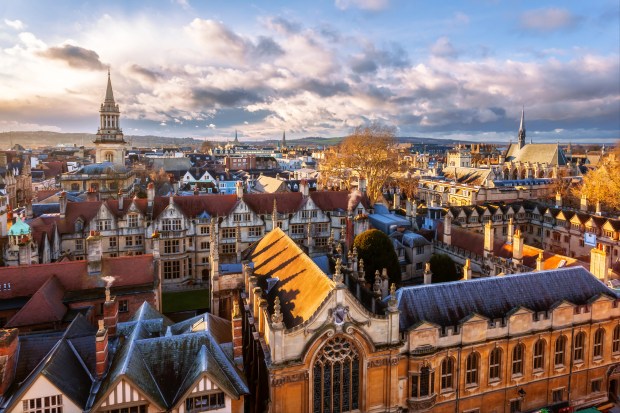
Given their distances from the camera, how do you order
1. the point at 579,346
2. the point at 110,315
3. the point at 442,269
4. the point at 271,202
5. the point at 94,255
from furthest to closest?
the point at 271,202, the point at 442,269, the point at 94,255, the point at 579,346, the point at 110,315

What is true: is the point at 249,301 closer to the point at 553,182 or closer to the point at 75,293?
the point at 75,293

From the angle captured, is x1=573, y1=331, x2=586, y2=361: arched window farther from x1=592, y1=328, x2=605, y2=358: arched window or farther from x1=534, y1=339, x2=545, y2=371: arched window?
x1=534, y1=339, x2=545, y2=371: arched window

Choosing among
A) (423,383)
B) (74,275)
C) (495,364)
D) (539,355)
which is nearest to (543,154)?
(539,355)

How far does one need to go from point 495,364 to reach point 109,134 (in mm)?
93487

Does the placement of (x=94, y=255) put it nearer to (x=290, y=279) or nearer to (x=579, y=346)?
(x=290, y=279)

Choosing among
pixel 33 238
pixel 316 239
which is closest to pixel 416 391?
pixel 316 239

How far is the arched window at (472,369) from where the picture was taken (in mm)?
24484

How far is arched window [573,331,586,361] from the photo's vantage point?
26859 millimetres

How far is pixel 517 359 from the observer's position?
25500 millimetres

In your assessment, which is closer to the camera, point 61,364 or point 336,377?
point 61,364

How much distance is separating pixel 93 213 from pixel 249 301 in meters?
27.5

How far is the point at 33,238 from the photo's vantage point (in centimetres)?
3969

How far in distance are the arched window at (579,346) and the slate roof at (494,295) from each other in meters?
1.97

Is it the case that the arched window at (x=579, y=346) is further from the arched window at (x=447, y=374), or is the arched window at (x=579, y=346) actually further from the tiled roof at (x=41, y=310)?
the tiled roof at (x=41, y=310)
